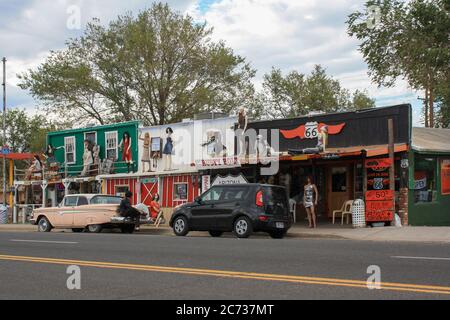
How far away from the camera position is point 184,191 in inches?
1029

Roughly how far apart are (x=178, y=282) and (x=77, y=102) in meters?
34.5

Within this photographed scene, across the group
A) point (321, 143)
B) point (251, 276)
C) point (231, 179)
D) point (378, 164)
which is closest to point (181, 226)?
point (231, 179)

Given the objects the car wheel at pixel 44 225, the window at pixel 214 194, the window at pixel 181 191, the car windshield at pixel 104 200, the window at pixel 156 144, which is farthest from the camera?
the window at pixel 156 144

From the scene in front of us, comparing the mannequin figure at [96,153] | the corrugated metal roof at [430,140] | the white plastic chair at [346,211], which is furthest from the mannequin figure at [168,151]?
the corrugated metal roof at [430,140]

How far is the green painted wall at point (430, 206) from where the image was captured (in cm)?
2016

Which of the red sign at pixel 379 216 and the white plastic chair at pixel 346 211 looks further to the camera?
the white plastic chair at pixel 346 211

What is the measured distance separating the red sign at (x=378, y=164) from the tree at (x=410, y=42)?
286 inches

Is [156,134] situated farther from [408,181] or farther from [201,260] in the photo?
[201,260]

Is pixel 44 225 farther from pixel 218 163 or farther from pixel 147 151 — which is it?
pixel 218 163

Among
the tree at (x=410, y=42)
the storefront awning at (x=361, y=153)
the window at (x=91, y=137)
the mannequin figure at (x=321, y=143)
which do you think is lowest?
the storefront awning at (x=361, y=153)

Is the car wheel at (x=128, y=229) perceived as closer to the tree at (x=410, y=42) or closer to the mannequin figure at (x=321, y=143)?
the mannequin figure at (x=321, y=143)

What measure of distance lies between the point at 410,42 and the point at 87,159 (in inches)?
655

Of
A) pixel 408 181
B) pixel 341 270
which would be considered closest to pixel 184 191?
pixel 408 181

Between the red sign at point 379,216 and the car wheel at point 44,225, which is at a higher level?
the red sign at point 379,216
